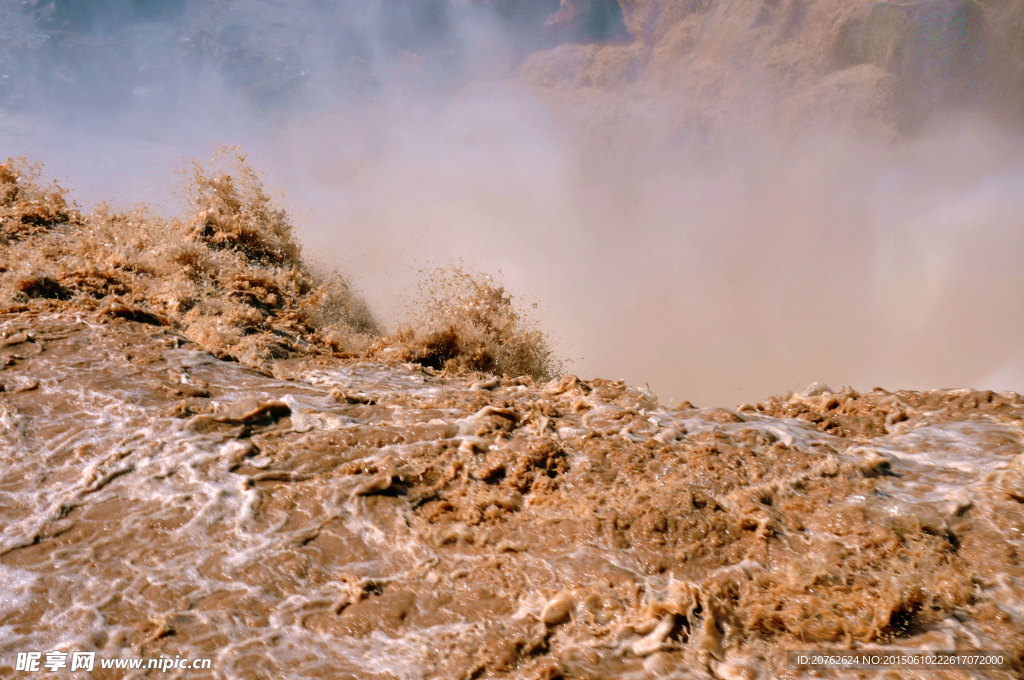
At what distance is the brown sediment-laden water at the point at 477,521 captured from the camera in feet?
7.86

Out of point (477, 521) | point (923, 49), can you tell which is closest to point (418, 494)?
point (477, 521)

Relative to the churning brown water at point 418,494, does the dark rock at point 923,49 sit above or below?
above

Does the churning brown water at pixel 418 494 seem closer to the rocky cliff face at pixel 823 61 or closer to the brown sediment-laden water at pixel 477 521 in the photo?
the brown sediment-laden water at pixel 477 521

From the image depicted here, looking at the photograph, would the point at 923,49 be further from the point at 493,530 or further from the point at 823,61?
the point at 493,530

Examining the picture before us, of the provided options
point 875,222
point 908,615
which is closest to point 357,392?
point 908,615

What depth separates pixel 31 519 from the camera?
3.04m

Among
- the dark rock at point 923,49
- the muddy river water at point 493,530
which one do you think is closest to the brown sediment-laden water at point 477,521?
the muddy river water at point 493,530

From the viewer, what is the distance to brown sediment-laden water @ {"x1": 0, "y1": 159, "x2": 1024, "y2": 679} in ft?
7.86

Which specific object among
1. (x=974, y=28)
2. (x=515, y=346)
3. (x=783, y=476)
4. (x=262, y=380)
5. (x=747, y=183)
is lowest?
(x=783, y=476)

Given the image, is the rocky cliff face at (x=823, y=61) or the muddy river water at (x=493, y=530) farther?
the rocky cliff face at (x=823, y=61)

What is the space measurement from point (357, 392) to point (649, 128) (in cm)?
3334

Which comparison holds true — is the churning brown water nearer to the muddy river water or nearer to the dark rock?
the muddy river water

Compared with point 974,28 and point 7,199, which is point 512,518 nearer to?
point 7,199

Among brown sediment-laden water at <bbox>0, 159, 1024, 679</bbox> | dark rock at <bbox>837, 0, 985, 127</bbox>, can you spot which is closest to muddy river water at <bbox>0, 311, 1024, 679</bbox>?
brown sediment-laden water at <bbox>0, 159, 1024, 679</bbox>
